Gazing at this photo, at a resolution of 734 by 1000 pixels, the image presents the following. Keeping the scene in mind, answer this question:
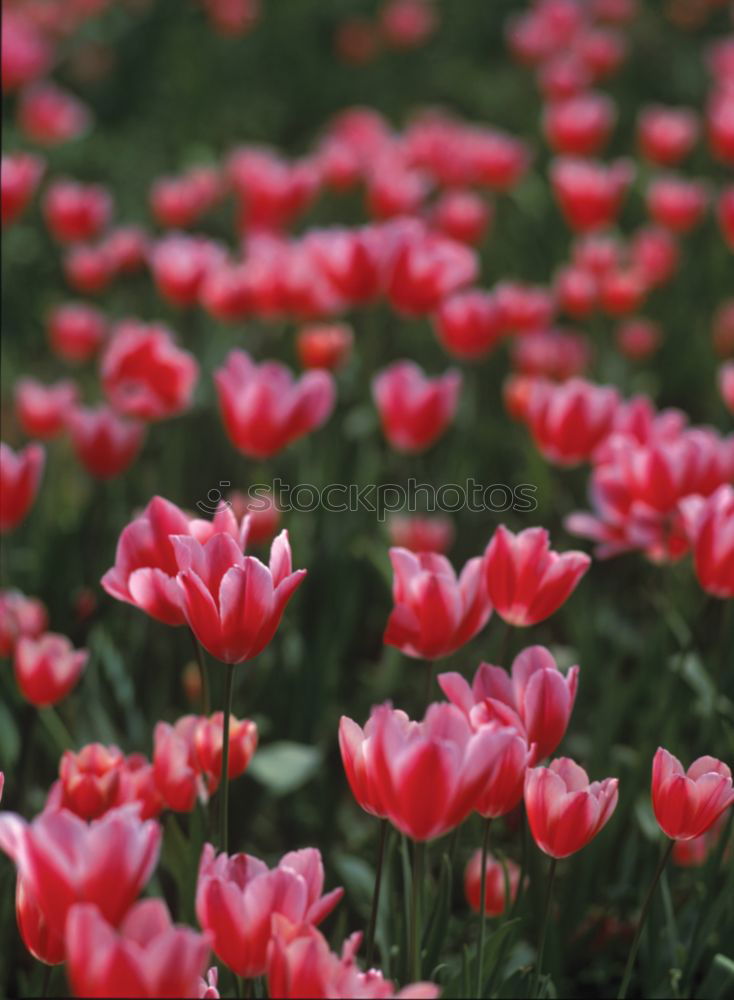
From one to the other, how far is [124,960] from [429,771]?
0.90ft

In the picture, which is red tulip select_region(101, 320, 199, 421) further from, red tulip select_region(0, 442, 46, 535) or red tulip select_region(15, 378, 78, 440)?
red tulip select_region(0, 442, 46, 535)

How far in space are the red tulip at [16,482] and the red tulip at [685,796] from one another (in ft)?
3.21

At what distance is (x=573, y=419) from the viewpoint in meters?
1.97

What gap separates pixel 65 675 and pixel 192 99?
13.5 feet

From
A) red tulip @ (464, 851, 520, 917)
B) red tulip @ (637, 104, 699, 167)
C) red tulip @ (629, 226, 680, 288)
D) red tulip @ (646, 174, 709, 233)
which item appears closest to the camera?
red tulip @ (464, 851, 520, 917)

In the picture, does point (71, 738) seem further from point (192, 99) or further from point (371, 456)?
point (192, 99)

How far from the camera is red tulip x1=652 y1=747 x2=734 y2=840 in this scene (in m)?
1.05

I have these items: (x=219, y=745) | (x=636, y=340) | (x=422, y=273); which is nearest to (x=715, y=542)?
(x=219, y=745)

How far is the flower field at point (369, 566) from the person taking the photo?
1013 millimetres

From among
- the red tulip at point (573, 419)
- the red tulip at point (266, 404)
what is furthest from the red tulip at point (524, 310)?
the red tulip at point (266, 404)

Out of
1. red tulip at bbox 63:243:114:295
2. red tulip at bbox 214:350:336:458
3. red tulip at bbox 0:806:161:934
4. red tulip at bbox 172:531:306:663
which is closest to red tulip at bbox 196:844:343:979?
red tulip at bbox 0:806:161:934

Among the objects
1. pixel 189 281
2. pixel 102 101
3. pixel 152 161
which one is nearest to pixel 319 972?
pixel 189 281

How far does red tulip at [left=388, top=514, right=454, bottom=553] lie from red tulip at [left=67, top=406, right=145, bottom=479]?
52 centimetres

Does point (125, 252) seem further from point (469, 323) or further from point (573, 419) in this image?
point (573, 419)
